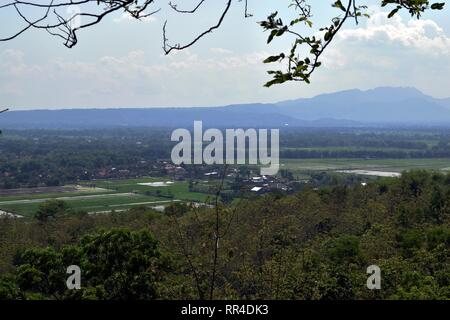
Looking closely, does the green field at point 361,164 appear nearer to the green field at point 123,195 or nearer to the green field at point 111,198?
the green field at point 123,195

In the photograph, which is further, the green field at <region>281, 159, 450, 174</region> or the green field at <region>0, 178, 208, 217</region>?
the green field at <region>281, 159, 450, 174</region>

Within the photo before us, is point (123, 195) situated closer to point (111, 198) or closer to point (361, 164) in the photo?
point (111, 198)

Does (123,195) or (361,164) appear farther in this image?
(361,164)

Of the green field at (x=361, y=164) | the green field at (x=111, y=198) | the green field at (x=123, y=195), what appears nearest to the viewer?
the green field at (x=111, y=198)

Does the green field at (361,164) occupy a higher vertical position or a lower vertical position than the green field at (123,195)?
higher

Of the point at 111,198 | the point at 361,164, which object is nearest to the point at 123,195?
the point at 111,198

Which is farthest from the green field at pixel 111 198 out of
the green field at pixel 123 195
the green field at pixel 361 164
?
the green field at pixel 361 164

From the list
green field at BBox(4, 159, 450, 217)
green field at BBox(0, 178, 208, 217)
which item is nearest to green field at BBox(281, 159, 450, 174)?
green field at BBox(4, 159, 450, 217)

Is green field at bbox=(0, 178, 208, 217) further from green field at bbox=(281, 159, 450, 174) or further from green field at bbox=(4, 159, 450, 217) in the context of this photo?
green field at bbox=(281, 159, 450, 174)

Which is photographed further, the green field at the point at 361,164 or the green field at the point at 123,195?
the green field at the point at 361,164

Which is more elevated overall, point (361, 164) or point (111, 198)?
point (361, 164)

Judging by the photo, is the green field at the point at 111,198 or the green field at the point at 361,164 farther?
the green field at the point at 361,164

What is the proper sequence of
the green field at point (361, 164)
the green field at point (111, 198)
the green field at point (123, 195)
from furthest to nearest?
the green field at point (361, 164) < the green field at point (123, 195) < the green field at point (111, 198)
